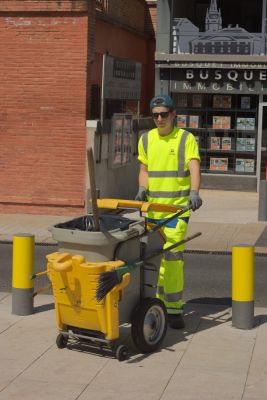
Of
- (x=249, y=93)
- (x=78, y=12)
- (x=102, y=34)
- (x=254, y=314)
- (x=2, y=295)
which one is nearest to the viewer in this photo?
(x=254, y=314)

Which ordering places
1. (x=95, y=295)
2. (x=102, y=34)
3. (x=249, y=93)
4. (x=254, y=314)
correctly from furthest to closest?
(x=249, y=93) < (x=102, y=34) < (x=254, y=314) < (x=95, y=295)

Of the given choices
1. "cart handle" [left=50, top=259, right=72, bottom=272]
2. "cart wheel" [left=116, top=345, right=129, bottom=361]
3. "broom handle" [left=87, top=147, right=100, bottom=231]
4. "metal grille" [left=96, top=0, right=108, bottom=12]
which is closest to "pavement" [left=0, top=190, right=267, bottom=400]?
"cart wheel" [left=116, top=345, right=129, bottom=361]

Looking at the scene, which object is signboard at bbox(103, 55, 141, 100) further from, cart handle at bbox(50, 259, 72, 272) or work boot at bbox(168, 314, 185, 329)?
cart handle at bbox(50, 259, 72, 272)

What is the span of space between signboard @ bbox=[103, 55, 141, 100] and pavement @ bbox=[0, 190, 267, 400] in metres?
8.09

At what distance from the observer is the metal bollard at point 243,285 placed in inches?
302

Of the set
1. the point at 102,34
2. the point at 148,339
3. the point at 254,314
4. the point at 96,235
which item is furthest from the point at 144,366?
the point at 102,34

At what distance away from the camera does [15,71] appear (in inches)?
642

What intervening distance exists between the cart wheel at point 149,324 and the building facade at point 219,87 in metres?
14.5

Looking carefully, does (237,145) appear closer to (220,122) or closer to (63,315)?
(220,122)

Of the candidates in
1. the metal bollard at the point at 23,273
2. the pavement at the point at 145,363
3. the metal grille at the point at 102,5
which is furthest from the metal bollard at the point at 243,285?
the metal grille at the point at 102,5

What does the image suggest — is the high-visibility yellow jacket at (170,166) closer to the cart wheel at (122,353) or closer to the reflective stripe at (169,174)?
the reflective stripe at (169,174)

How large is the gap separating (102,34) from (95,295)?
13.9m

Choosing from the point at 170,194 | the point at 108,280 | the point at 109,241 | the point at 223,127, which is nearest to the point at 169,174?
the point at 170,194

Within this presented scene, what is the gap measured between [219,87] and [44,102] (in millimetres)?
6544
